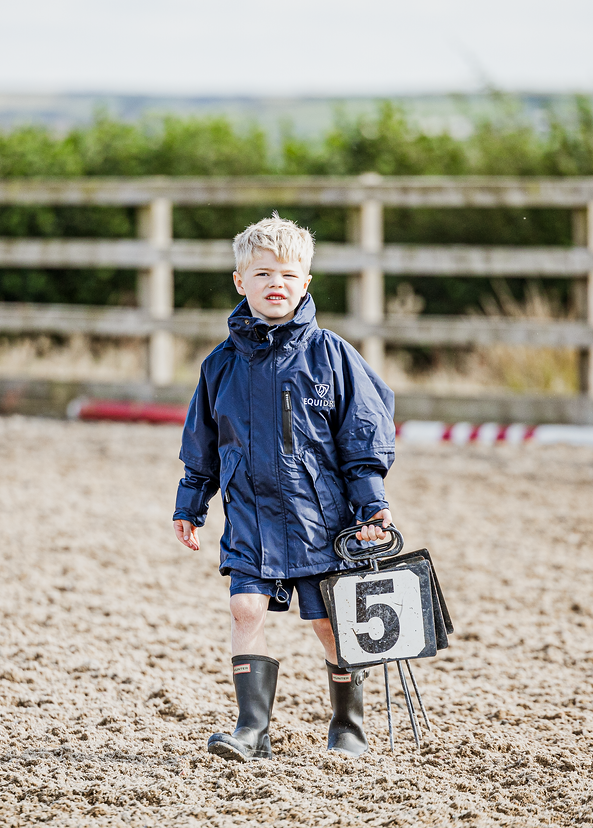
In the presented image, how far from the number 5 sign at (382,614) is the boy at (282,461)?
0.23 ft

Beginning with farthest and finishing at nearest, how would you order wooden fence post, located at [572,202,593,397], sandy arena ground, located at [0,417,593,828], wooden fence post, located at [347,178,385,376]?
wooden fence post, located at [347,178,385,376]
wooden fence post, located at [572,202,593,397]
sandy arena ground, located at [0,417,593,828]

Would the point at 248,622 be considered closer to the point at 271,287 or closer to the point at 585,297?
the point at 271,287

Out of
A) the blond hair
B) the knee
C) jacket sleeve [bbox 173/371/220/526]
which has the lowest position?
the knee

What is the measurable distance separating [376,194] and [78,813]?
6.12 meters

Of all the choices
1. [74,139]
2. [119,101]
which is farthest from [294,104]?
[74,139]

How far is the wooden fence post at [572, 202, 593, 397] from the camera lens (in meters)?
7.45

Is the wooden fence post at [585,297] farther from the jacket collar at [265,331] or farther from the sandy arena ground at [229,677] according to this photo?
the jacket collar at [265,331]

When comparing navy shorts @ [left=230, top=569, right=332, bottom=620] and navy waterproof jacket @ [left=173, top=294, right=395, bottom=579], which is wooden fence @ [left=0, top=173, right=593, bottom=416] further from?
navy shorts @ [left=230, top=569, right=332, bottom=620]

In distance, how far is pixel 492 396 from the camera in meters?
7.51

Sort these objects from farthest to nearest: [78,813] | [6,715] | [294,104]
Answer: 1. [294,104]
2. [6,715]
3. [78,813]

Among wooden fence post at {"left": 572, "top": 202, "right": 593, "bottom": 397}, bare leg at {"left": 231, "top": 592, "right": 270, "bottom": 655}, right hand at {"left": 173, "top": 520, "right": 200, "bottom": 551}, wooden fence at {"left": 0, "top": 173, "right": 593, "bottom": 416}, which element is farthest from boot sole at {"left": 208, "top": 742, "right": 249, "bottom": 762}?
wooden fence post at {"left": 572, "top": 202, "right": 593, "bottom": 397}

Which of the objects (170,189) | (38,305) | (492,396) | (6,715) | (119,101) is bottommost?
(6,715)

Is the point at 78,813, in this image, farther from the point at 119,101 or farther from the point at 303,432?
the point at 119,101

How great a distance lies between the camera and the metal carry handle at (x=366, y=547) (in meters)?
2.60
